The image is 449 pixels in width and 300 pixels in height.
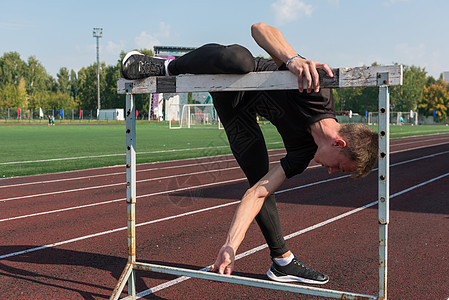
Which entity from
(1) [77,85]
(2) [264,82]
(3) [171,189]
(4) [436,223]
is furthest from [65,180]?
(1) [77,85]

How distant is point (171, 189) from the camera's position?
331 inches

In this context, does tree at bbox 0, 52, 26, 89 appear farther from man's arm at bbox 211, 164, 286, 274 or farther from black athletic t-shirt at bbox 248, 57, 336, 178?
man's arm at bbox 211, 164, 286, 274

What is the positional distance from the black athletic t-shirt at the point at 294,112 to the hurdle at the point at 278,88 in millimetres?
205

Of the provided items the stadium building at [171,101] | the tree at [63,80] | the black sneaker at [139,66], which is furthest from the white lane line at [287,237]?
the tree at [63,80]

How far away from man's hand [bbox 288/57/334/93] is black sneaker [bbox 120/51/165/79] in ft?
3.26

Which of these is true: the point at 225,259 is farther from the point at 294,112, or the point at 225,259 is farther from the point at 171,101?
the point at 171,101

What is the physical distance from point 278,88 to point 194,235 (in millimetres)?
3089

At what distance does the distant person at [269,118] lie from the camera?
2459mm

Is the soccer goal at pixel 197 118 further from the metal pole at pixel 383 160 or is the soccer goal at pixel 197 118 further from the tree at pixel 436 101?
the tree at pixel 436 101

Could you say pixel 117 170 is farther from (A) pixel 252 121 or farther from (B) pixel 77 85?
(B) pixel 77 85

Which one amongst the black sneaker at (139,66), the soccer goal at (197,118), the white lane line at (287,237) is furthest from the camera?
the soccer goal at (197,118)

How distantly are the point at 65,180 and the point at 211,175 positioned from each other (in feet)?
10.7

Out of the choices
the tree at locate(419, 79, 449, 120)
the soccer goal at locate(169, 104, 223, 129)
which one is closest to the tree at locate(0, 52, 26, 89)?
the soccer goal at locate(169, 104, 223, 129)

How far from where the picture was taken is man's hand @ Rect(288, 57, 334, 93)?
234 cm
